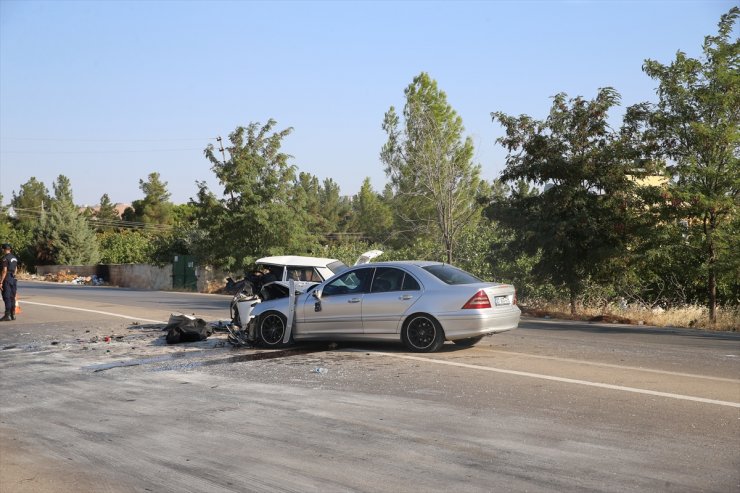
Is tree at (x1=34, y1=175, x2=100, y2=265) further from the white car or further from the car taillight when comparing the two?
the car taillight

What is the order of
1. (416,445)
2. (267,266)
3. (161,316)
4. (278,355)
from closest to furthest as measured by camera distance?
(416,445) → (278,355) → (267,266) → (161,316)

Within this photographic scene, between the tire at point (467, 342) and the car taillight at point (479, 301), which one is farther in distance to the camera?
the tire at point (467, 342)

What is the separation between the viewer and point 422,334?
38.8ft

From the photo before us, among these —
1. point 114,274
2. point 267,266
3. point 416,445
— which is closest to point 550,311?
point 267,266

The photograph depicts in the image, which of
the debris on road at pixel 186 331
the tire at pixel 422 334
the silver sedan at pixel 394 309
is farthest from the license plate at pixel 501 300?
the debris on road at pixel 186 331

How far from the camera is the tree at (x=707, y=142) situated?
55.6ft

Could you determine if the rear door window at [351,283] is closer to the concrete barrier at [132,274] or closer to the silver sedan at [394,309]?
the silver sedan at [394,309]

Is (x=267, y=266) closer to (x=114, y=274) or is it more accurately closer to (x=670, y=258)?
(x=670, y=258)

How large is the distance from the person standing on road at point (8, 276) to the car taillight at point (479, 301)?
1202cm

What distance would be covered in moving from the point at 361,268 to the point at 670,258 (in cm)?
967

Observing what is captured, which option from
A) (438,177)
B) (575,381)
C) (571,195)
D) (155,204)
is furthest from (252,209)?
(155,204)

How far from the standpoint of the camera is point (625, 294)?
21219 mm

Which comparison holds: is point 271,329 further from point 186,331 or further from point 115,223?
point 115,223

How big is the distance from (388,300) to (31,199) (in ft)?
321
